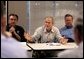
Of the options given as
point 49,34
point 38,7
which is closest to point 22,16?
point 38,7

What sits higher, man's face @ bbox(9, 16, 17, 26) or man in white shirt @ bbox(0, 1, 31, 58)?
man's face @ bbox(9, 16, 17, 26)

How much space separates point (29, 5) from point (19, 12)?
307 millimetres

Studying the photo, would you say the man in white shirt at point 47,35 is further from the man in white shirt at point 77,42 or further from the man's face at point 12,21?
the man in white shirt at point 77,42

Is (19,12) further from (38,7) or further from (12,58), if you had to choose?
(12,58)

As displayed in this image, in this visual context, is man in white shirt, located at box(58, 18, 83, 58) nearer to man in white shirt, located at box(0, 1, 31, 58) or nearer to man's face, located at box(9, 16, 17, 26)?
man in white shirt, located at box(0, 1, 31, 58)

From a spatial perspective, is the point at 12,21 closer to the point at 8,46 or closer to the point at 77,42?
the point at 8,46

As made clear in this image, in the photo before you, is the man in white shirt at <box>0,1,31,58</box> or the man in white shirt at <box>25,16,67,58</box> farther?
the man in white shirt at <box>25,16,67,58</box>

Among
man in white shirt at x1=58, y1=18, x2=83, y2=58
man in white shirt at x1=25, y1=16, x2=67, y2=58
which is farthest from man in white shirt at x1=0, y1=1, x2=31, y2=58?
man in white shirt at x1=25, y1=16, x2=67, y2=58

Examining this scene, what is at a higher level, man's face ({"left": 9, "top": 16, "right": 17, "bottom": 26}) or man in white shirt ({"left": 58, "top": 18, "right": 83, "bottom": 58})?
man's face ({"left": 9, "top": 16, "right": 17, "bottom": 26})

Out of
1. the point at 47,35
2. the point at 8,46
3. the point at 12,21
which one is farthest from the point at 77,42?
the point at 12,21

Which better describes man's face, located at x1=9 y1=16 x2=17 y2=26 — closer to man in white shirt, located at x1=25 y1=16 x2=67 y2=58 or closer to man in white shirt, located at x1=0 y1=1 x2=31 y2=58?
man in white shirt, located at x1=25 y1=16 x2=67 y2=58

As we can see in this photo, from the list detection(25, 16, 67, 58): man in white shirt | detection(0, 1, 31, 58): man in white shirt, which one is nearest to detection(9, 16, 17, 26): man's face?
detection(25, 16, 67, 58): man in white shirt

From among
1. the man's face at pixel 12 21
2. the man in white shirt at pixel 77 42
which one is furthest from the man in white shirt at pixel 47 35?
the man in white shirt at pixel 77 42

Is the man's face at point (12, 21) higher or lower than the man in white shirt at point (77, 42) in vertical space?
higher
